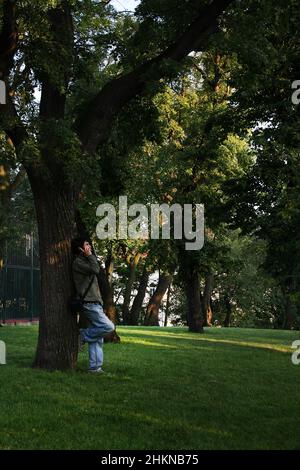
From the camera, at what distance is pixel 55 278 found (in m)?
9.69

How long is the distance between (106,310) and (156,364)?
212 inches

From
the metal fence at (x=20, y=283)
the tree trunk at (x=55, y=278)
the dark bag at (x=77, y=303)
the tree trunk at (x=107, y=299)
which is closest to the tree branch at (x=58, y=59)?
the tree trunk at (x=55, y=278)

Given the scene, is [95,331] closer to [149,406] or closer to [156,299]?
[149,406]

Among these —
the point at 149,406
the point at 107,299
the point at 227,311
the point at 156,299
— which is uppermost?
the point at 107,299

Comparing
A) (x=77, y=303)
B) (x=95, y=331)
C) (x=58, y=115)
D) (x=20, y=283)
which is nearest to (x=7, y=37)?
(x=58, y=115)

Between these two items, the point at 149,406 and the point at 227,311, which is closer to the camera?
the point at 149,406

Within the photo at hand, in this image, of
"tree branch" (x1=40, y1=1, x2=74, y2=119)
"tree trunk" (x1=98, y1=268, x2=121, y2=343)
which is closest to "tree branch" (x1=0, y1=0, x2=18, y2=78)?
"tree branch" (x1=40, y1=1, x2=74, y2=119)

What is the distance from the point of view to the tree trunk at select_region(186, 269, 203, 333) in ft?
84.6

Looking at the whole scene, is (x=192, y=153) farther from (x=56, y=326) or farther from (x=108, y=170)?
(x=56, y=326)

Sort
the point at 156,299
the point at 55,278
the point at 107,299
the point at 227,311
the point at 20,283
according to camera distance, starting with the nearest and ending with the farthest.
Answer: the point at 55,278 < the point at 107,299 < the point at 20,283 < the point at 156,299 < the point at 227,311

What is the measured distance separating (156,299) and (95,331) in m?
27.5

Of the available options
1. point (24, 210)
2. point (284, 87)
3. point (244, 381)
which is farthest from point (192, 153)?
point (244, 381)
